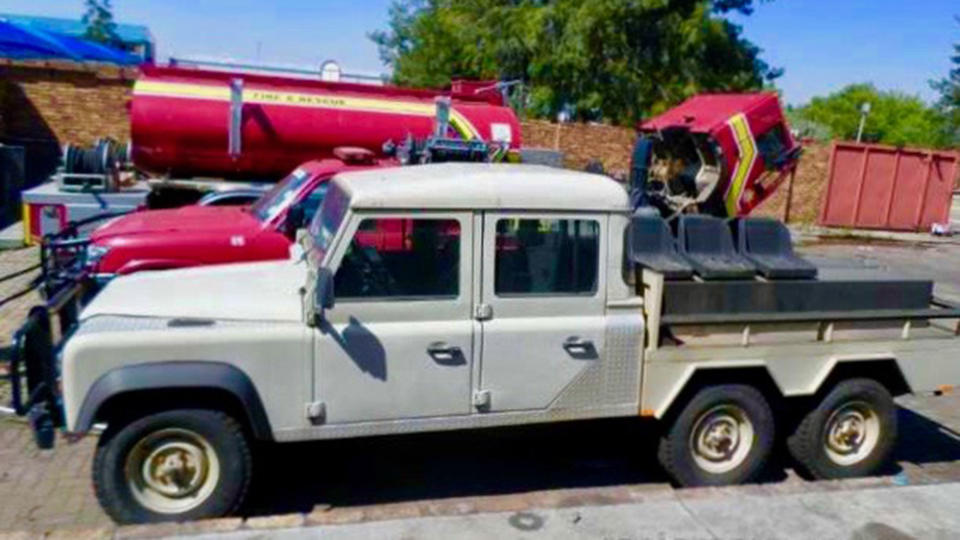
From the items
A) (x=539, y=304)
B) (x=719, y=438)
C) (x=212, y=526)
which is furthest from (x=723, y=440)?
(x=212, y=526)

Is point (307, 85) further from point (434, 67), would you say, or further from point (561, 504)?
point (434, 67)

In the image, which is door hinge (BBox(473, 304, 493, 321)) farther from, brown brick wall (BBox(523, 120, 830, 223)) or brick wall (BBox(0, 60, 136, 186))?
brown brick wall (BBox(523, 120, 830, 223))

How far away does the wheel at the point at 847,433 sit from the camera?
477 cm

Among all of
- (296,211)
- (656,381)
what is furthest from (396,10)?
(656,381)

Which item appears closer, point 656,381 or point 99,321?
point 99,321

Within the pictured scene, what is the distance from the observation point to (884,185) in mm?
20734

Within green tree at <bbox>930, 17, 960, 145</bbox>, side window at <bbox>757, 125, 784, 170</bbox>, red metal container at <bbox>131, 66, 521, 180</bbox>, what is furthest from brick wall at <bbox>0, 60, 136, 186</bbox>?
green tree at <bbox>930, 17, 960, 145</bbox>

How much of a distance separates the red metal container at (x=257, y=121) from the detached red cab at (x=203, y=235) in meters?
2.48

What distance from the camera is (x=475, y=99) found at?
1109 cm

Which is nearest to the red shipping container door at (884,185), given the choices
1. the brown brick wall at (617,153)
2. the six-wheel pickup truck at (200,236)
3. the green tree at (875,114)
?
the brown brick wall at (617,153)

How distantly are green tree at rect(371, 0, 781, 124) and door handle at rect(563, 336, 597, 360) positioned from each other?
17.9 meters

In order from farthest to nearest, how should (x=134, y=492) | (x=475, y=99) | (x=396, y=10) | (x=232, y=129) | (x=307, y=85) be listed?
(x=396, y=10)
(x=475, y=99)
(x=307, y=85)
(x=232, y=129)
(x=134, y=492)

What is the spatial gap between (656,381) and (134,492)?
9.28 ft

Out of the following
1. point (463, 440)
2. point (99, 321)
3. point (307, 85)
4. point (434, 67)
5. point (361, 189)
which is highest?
point (434, 67)
